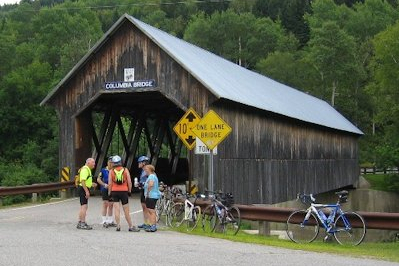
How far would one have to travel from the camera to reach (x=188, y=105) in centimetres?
1955

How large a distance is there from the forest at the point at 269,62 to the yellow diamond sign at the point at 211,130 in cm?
2676

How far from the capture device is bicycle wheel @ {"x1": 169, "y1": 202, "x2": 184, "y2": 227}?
14.0 m

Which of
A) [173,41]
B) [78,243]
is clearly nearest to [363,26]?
[173,41]

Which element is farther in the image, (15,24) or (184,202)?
(15,24)

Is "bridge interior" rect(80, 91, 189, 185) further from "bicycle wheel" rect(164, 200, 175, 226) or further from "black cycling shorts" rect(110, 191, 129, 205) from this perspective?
"black cycling shorts" rect(110, 191, 129, 205)

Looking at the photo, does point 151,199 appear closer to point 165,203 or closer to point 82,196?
point 82,196

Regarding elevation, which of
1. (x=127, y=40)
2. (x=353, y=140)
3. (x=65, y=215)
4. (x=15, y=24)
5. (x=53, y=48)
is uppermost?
(x=15, y=24)

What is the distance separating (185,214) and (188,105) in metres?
6.64

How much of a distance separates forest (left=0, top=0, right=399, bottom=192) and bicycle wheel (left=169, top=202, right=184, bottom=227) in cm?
2557

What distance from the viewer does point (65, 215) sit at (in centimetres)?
1598

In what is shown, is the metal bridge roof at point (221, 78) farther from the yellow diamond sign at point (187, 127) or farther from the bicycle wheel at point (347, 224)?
the bicycle wheel at point (347, 224)

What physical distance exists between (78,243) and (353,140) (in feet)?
98.5

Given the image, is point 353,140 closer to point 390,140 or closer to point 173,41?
point 390,140

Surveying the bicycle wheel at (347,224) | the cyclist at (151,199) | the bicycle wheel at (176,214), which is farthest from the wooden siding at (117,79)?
the bicycle wheel at (347,224)
